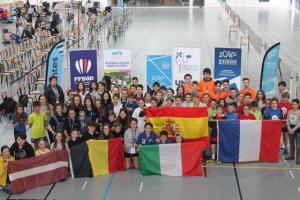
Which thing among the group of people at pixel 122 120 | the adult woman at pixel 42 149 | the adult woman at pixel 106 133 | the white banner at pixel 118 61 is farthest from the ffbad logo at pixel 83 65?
the adult woman at pixel 42 149

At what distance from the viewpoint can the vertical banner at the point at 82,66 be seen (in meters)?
15.1

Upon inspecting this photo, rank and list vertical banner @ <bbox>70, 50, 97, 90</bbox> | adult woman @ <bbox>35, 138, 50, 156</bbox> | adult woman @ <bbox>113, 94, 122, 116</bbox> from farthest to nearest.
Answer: vertical banner @ <bbox>70, 50, 97, 90</bbox>
adult woman @ <bbox>113, 94, 122, 116</bbox>
adult woman @ <bbox>35, 138, 50, 156</bbox>

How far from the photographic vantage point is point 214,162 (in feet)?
37.1

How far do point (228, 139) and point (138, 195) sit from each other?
2652 mm

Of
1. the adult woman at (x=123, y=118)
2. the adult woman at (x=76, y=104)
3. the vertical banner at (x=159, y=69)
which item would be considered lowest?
the adult woman at (x=123, y=118)

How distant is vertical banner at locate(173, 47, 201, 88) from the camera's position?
1606 cm

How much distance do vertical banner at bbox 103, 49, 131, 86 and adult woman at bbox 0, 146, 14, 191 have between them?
6.90 metres

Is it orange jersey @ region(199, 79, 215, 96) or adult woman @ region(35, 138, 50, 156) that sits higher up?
orange jersey @ region(199, 79, 215, 96)

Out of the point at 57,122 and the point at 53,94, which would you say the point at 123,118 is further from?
the point at 53,94

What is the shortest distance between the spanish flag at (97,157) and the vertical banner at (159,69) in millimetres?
5673

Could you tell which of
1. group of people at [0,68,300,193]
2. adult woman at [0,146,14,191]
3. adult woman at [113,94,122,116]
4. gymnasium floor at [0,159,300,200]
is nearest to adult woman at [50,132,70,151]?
group of people at [0,68,300,193]

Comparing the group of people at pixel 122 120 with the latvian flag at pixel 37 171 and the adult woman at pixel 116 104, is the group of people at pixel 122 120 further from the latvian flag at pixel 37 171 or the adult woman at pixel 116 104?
the latvian flag at pixel 37 171

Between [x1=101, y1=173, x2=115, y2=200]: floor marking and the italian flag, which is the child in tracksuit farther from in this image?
[x1=101, y1=173, x2=115, y2=200]: floor marking

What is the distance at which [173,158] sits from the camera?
10492 mm
